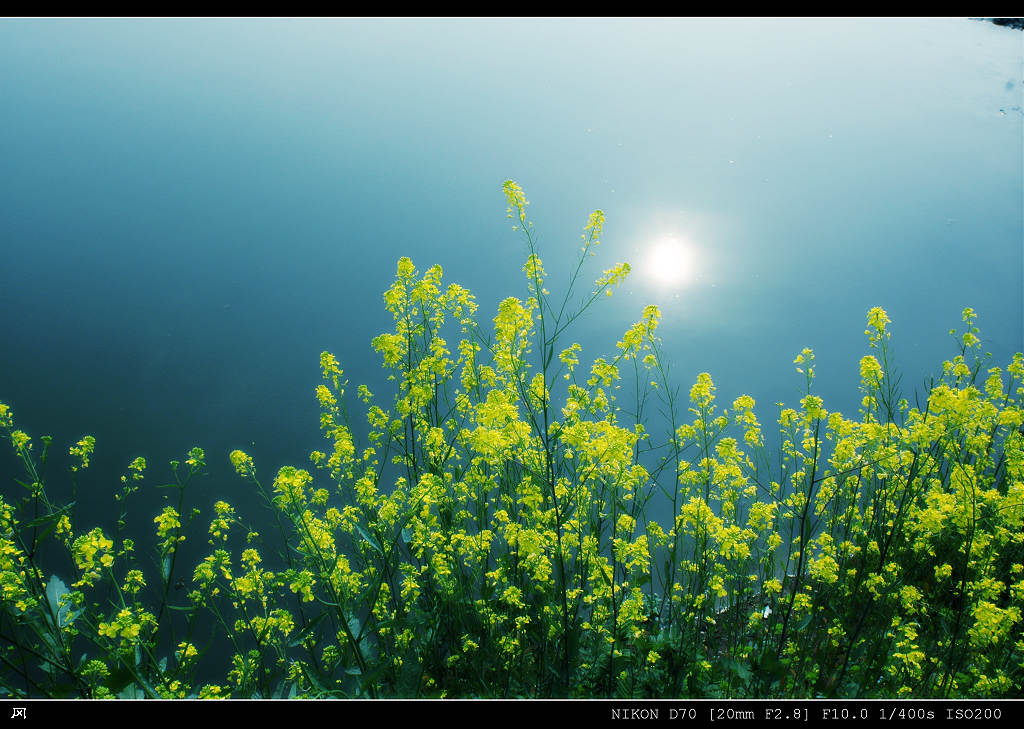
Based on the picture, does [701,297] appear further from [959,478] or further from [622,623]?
[622,623]

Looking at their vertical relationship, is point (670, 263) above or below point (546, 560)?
above

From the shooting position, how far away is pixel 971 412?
175cm

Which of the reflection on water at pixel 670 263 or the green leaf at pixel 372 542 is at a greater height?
the reflection on water at pixel 670 263

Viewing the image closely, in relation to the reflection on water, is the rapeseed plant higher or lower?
lower
